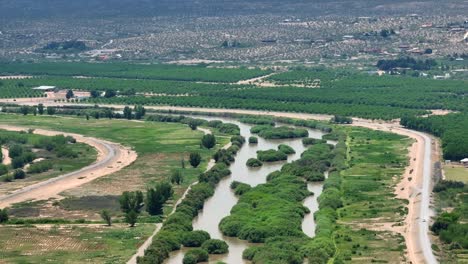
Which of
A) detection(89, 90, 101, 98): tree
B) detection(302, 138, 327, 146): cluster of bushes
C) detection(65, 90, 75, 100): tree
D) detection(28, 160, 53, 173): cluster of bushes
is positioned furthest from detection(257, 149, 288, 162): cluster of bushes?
detection(65, 90, 75, 100): tree

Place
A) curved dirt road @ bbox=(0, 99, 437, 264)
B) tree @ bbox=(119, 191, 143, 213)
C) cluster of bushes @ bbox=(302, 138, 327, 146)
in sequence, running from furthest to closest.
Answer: cluster of bushes @ bbox=(302, 138, 327, 146), tree @ bbox=(119, 191, 143, 213), curved dirt road @ bbox=(0, 99, 437, 264)

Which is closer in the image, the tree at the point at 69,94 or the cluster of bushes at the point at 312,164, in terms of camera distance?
the cluster of bushes at the point at 312,164

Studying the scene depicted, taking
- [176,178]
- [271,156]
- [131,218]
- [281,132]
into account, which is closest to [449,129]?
[281,132]

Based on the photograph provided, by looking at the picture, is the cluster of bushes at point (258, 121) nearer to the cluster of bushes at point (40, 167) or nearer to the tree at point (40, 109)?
the tree at point (40, 109)

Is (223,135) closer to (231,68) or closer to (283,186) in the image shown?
(283,186)

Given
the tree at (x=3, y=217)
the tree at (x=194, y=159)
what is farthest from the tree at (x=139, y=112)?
the tree at (x=3, y=217)

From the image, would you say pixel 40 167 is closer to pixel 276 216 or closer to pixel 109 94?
pixel 276 216

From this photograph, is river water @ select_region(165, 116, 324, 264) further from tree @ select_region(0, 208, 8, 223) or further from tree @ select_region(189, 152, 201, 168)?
tree @ select_region(0, 208, 8, 223)

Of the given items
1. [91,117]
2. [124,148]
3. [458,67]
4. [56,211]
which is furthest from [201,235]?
[458,67]
